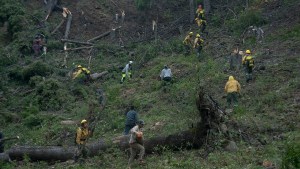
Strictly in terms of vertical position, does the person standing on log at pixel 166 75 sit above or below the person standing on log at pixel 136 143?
above

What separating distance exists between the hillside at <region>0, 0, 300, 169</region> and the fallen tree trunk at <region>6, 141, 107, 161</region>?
22 cm

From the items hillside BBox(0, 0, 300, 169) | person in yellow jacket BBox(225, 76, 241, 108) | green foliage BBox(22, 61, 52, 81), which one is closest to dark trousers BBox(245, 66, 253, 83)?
hillside BBox(0, 0, 300, 169)

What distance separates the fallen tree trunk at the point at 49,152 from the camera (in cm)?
1353

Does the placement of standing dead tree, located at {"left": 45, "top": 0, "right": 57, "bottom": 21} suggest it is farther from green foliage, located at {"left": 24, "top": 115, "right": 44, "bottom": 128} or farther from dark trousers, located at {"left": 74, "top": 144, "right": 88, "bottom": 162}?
dark trousers, located at {"left": 74, "top": 144, "right": 88, "bottom": 162}

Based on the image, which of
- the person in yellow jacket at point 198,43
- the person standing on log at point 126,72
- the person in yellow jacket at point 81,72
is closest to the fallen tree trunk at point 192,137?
the person standing on log at point 126,72

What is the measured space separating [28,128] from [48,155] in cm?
373

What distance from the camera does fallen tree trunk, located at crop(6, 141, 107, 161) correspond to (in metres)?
13.5

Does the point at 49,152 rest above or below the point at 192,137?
below

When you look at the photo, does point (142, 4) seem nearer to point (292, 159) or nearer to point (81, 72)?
point (81, 72)

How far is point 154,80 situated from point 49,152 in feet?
25.7

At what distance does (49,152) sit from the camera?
543 inches

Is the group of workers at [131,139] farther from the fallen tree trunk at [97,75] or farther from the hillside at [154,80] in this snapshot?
the fallen tree trunk at [97,75]

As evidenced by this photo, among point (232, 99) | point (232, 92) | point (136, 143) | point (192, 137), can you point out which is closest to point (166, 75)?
point (232, 99)

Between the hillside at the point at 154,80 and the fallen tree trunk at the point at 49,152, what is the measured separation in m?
0.22
